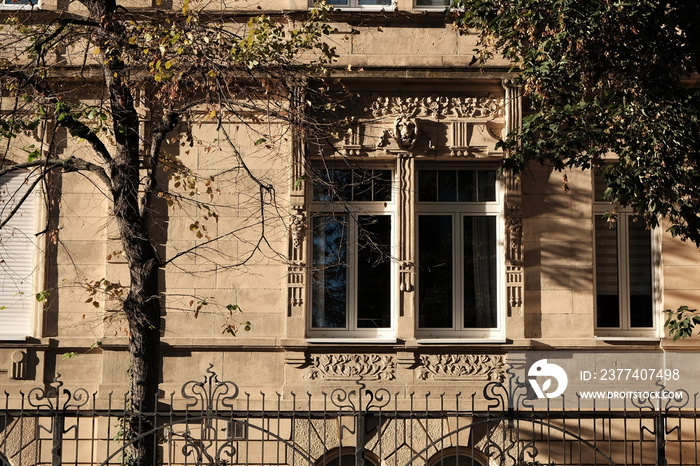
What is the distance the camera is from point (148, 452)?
8.45m

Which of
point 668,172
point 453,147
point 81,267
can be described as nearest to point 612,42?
point 668,172

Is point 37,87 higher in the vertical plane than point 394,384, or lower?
higher

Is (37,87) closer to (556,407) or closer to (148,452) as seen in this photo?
(148,452)

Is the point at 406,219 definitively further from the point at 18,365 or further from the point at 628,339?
the point at 18,365

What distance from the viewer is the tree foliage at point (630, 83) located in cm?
909


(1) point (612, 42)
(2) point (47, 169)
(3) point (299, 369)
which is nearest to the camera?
(2) point (47, 169)

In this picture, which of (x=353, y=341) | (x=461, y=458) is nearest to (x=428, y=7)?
(x=353, y=341)

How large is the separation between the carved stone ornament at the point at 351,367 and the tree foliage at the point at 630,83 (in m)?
3.84

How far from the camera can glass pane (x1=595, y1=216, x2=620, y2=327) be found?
12.6m

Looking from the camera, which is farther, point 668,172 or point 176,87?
point 668,172

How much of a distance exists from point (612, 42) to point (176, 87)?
14.0 ft

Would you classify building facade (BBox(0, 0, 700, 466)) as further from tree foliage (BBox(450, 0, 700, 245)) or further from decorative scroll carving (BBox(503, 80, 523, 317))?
tree foliage (BBox(450, 0, 700, 245))

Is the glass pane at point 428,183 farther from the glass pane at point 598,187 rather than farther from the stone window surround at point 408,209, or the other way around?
the glass pane at point 598,187

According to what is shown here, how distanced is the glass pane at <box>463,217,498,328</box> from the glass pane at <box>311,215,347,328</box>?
1673 mm
